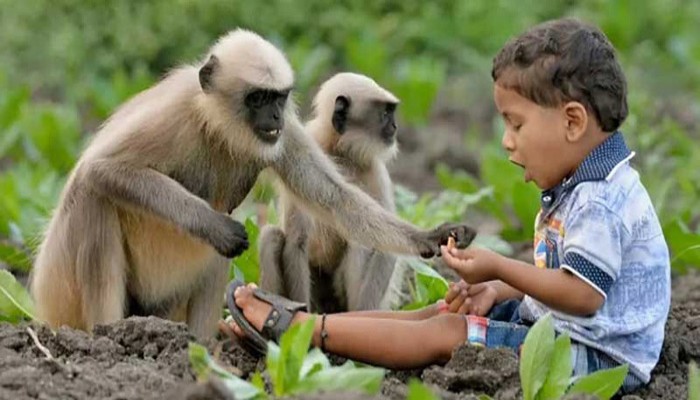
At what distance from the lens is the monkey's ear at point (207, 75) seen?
7.36m

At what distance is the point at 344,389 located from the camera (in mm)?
5523

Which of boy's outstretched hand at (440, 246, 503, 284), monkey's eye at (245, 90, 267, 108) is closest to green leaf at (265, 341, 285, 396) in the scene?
boy's outstretched hand at (440, 246, 503, 284)

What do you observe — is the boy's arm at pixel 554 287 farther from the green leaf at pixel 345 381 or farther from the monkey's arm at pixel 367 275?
the monkey's arm at pixel 367 275

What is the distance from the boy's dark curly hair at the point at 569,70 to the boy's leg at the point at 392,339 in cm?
95

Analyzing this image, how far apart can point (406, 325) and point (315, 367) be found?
914mm

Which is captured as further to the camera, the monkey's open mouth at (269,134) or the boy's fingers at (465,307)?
the monkey's open mouth at (269,134)

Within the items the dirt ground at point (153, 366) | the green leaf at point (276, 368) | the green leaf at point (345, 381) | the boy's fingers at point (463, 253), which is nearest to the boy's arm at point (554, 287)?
the boy's fingers at point (463, 253)

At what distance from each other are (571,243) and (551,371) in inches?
19.5

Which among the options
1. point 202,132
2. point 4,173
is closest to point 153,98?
point 202,132

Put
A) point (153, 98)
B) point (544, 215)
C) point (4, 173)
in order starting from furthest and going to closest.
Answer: point (4, 173) → point (153, 98) → point (544, 215)

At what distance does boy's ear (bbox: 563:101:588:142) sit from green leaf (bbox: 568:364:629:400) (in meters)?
0.90

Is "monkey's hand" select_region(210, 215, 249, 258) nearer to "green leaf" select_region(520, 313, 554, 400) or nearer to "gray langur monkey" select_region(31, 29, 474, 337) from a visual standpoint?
"gray langur monkey" select_region(31, 29, 474, 337)

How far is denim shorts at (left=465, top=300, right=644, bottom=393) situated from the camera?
252 inches

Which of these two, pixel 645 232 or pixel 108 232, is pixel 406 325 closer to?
pixel 645 232
